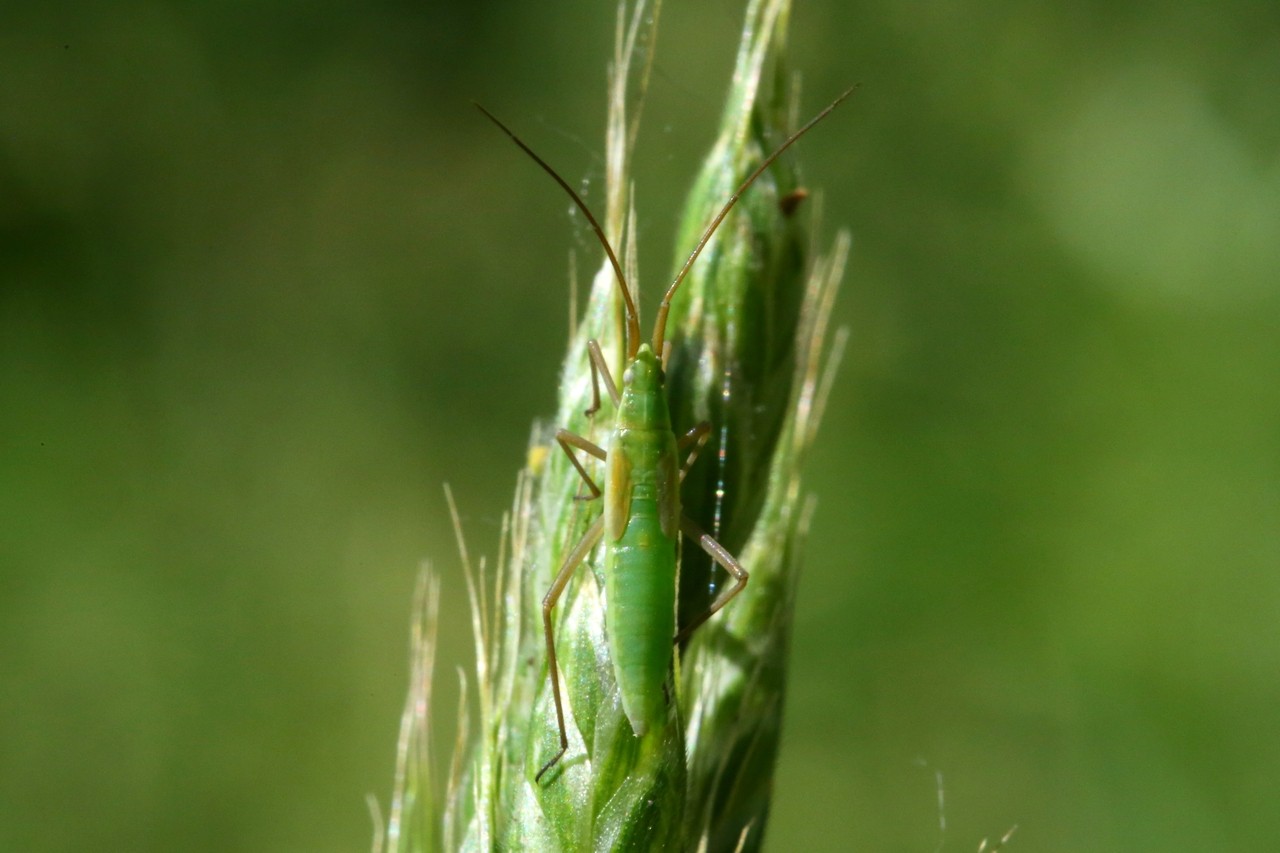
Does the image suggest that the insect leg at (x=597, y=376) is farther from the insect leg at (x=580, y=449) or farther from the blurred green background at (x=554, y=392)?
the blurred green background at (x=554, y=392)

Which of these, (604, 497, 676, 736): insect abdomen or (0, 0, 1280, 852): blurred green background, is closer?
(604, 497, 676, 736): insect abdomen

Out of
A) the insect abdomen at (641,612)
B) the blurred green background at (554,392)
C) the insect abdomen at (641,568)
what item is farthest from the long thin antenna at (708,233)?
the blurred green background at (554,392)

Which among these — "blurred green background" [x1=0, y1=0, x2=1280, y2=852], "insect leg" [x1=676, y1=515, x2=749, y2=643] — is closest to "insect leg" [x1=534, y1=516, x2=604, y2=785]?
"insect leg" [x1=676, y1=515, x2=749, y2=643]

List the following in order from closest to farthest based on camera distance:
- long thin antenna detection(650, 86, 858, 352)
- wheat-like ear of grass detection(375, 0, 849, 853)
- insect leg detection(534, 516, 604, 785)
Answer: insect leg detection(534, 516, 604, 785) < wheat-like ear of grass detection(375, 0, 849, 853) < long thin antenna detection(650, 86, 858, 352)

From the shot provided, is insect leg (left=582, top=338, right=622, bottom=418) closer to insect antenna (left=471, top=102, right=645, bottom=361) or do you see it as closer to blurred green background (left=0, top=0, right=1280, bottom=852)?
insect antenna (left=471, top=102, right=645, bottom=361)

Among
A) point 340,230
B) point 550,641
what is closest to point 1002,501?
point 550,641

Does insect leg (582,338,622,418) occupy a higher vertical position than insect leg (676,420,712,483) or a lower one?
higher

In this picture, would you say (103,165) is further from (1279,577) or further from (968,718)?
(1279,577)

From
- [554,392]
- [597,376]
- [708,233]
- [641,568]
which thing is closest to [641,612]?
[641,568]
